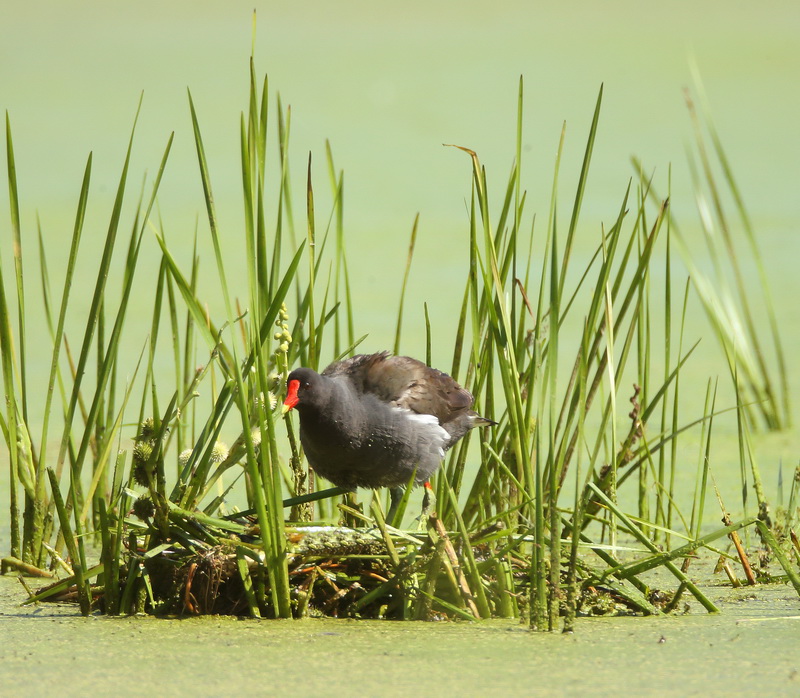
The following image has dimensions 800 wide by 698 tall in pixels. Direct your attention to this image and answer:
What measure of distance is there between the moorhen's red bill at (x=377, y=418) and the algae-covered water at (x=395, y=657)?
0.51 m

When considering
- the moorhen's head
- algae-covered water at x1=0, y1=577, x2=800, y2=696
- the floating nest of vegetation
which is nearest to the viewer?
algae-covered water at x1=0, y1=577, x2=800, y2=696

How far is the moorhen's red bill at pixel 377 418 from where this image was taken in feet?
6.41

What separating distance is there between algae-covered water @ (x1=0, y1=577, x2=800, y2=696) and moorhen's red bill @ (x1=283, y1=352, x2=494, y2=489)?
507 mm

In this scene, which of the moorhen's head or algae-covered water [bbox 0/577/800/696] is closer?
algae-covered water [bbox 0/577/800/696]

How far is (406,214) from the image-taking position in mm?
4379

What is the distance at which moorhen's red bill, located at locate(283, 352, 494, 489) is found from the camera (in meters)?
1.95

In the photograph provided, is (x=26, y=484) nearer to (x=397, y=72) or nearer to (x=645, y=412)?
(x=645, y=412)

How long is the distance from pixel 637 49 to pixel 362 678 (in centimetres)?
504

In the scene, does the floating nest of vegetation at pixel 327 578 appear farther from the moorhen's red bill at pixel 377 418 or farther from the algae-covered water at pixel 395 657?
the moorhen's red bill at pixel 377 418

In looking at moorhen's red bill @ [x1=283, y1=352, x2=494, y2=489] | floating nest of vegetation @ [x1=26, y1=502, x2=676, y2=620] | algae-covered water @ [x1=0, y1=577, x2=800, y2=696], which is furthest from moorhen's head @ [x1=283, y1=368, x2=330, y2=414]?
algae-covered water @ [x1=0, y1=577, x2=800, y2=696]

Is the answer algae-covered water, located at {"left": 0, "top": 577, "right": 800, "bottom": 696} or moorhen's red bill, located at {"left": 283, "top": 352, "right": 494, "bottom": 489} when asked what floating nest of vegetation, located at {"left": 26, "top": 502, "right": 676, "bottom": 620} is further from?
moorhen's red bill, located at {"left": 283, "top": 352, "right": 494, "bottom": 489}

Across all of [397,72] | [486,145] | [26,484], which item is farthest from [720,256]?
[26,484]

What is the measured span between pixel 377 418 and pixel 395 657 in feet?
2.64

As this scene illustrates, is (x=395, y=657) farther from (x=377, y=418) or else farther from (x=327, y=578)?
(x=377, y=418)
